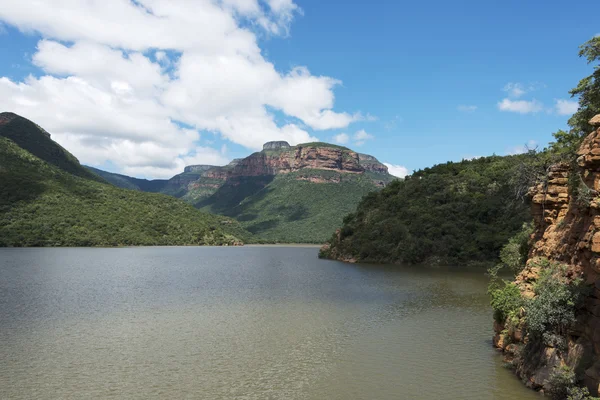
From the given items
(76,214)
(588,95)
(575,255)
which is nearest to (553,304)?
(575,255)

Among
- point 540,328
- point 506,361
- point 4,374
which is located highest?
point 540,328

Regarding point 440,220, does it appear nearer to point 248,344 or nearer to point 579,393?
point 248,344

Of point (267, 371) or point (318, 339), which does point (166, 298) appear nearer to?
point (318, 339)

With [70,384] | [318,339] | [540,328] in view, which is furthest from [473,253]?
[70,384]

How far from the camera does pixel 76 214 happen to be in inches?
5541

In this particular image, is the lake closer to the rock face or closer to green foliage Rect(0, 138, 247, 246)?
the rock face

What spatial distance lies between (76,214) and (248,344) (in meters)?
137

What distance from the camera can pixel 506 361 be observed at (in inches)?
806

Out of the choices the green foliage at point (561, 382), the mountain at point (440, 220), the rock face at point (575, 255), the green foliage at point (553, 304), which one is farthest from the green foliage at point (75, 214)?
the green foliage at point (561, 382)

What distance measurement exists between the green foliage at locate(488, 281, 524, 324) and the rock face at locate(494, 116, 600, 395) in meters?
0.44

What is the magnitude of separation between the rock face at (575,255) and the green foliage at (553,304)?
1.06 feet

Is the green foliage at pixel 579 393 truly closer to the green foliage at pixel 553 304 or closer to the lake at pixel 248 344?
the green foliage at pixel 553 304

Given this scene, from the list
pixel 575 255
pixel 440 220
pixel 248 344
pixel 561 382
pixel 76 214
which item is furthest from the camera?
pixel 76 214

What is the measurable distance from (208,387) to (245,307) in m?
18.9
